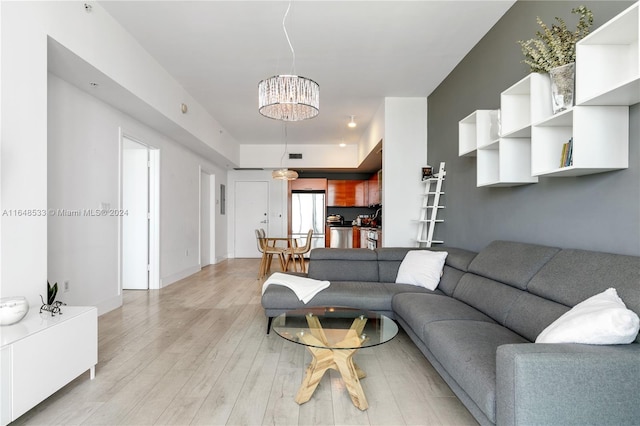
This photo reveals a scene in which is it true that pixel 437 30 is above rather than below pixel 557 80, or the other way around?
above

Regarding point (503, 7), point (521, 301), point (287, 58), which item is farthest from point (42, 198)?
point (503, 7)

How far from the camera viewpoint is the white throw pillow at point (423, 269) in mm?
3268

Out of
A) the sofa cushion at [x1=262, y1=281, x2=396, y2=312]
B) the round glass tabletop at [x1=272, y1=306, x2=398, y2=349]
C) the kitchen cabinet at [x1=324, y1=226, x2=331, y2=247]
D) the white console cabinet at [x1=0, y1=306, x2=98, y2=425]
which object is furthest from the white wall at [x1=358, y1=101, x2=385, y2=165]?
the white console cabinet at [x1=0, y1=306, x2=98, y2=425]

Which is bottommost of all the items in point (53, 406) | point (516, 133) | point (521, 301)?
point (53, 406)

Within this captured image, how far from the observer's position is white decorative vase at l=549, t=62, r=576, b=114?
195 centimetres

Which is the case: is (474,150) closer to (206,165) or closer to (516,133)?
(516,133)

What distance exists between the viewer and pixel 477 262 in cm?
279

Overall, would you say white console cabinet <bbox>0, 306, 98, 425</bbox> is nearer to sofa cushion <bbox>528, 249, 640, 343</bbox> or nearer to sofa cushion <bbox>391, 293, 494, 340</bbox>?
sofa cushion <bbox>391, 293, 494, 340</bbox>

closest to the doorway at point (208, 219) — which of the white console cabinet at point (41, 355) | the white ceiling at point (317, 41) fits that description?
the white ceiling at point (317, 41)

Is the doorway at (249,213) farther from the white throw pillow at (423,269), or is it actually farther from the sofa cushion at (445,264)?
the white throw pillow at (423,269)

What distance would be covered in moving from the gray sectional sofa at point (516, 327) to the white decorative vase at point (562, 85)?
2.87 feet

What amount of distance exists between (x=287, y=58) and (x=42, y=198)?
Answer: 276 centimetres

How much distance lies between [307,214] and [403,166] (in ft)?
14.0

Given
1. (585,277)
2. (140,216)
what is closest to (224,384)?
(585,277)
